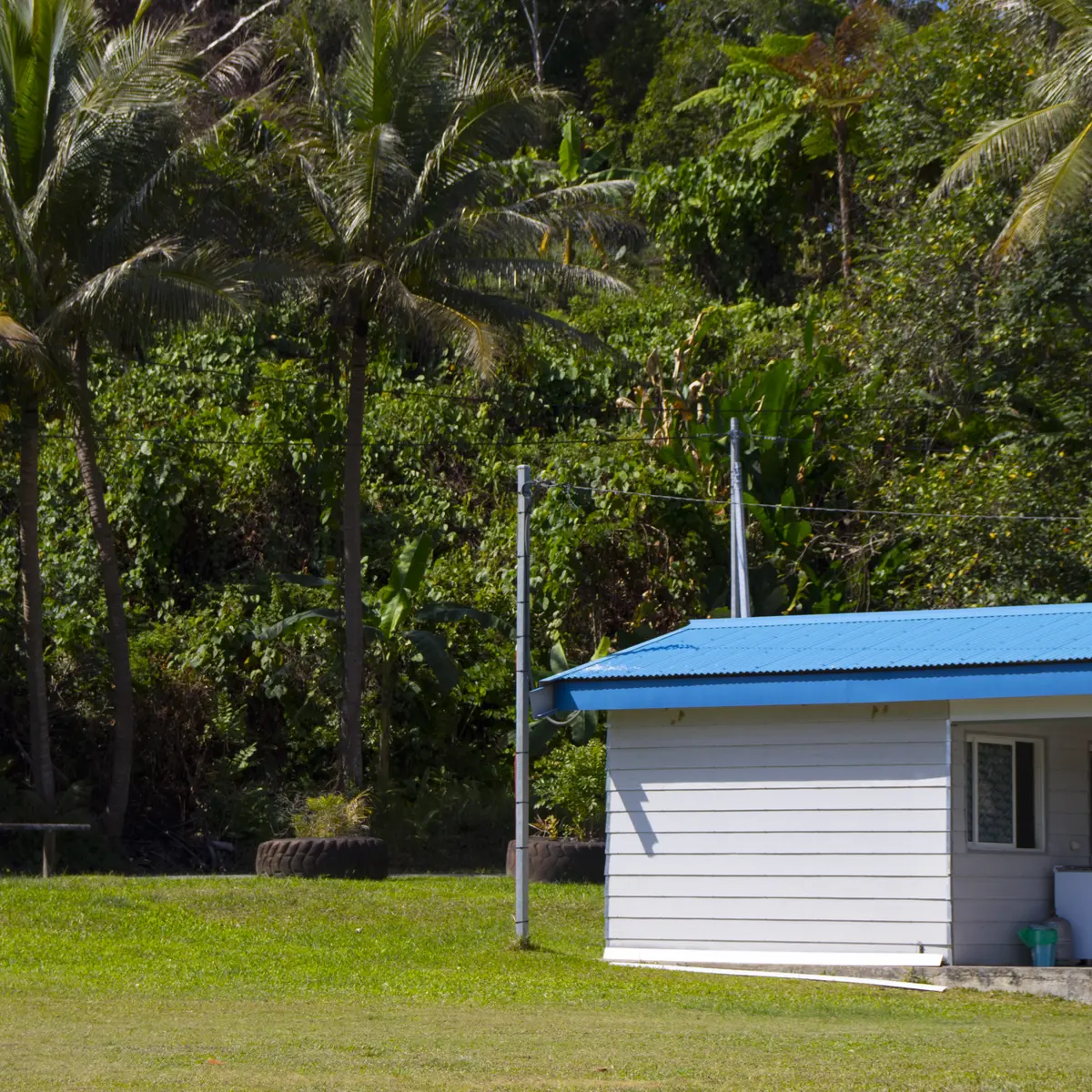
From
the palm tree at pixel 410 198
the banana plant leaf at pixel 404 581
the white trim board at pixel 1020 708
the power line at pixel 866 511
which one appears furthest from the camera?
the banana plant leaf at pixel 404 581

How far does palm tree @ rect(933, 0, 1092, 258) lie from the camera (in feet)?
64.2

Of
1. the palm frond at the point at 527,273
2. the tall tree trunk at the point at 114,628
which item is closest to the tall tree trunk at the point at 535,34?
the palm frond at the point at 527,273

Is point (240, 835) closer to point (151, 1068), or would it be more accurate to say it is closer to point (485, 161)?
point (485, 161)

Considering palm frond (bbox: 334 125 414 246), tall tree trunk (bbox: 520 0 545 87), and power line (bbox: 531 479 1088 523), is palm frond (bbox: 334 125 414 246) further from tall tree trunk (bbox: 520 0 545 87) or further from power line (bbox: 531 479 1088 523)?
tall tree trunk (bbox: 520 0 545 87)

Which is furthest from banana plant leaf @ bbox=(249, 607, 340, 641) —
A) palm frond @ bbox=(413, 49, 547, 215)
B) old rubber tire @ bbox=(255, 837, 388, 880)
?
palm frond @ bbox=(413, 49, 547, 215)

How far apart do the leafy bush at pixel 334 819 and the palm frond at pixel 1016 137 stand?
34.7 feet

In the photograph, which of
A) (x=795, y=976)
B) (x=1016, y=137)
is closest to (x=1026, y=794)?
(x=795, y=976)

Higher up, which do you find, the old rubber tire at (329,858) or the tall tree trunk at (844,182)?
the tall tree trunk at (844,182)

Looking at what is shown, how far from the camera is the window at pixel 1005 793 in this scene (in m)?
13.5

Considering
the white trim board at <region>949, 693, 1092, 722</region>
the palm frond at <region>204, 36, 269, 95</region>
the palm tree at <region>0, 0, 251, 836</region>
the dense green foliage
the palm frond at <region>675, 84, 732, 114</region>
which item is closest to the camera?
the white trim board at <region>949, 693, 1092, 722</region>

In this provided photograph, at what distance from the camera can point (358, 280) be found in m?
20.9

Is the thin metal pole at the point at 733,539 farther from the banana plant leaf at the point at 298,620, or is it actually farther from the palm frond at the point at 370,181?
the banana plant leaf at the point at 298,620

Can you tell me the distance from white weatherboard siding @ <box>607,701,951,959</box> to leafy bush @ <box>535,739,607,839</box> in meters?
6.07

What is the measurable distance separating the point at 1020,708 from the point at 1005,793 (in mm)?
1152
